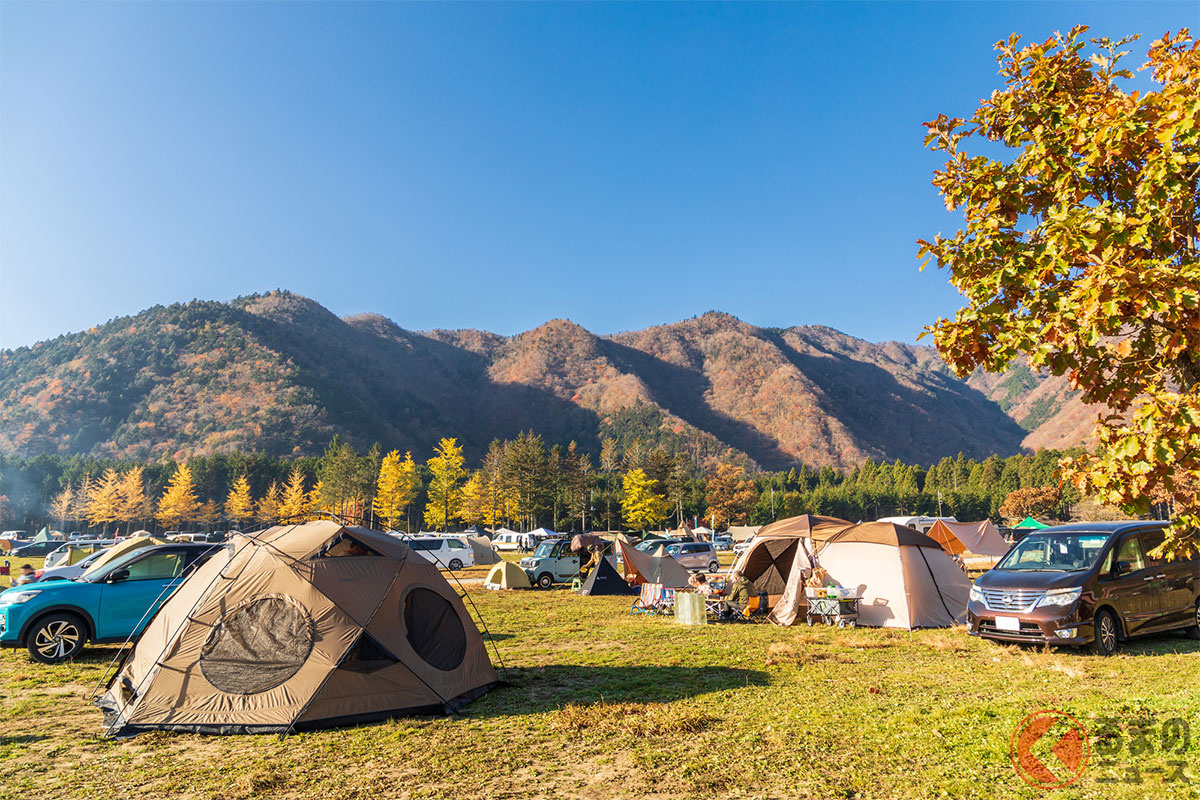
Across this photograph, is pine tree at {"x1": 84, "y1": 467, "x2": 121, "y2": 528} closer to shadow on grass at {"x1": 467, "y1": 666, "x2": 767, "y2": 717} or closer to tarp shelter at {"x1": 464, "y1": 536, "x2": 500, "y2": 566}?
tarp shelter at {"x1": 464, "y1": 536, "x2": 500, "y2": 566}

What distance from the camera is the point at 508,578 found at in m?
24.2

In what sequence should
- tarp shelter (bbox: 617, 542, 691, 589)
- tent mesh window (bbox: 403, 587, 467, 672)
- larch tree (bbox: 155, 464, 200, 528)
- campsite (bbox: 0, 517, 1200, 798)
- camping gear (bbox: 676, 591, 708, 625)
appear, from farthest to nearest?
larch tree (bbox: 155, 464, 200, 528)
tarp shelter (bbox: 617, 542, 691, 589)
camping gear (bbox: 676, 591, 708, 625)
tent mesh window (bbox: 403, 587, 467, 672)
campsite (bbox: 0, 517, 1200, 798)

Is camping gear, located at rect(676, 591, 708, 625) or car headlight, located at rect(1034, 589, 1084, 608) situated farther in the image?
camping gear, located at rect(676, 591, 708, 625)

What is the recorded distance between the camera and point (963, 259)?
4.80 metres

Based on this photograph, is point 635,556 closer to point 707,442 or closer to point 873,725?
point 873,725

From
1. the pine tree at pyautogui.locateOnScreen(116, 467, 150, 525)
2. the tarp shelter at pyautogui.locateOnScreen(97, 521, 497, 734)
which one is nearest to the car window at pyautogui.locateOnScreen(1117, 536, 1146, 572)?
the tarp shelter at pyautogui.locateOnScreen(97, 521, 497, 734)

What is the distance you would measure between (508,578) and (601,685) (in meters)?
16.1

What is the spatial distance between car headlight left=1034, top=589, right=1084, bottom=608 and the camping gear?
6.39m

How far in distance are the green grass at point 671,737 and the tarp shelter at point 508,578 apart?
14352 mm

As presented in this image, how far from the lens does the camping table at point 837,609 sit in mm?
13492

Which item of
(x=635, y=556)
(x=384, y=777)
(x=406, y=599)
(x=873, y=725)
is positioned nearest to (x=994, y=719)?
(x=873, y=725)

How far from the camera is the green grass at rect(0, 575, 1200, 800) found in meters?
5.19

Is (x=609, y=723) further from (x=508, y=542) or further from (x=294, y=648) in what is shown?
(x=508, y=542)

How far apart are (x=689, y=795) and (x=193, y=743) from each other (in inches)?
191
